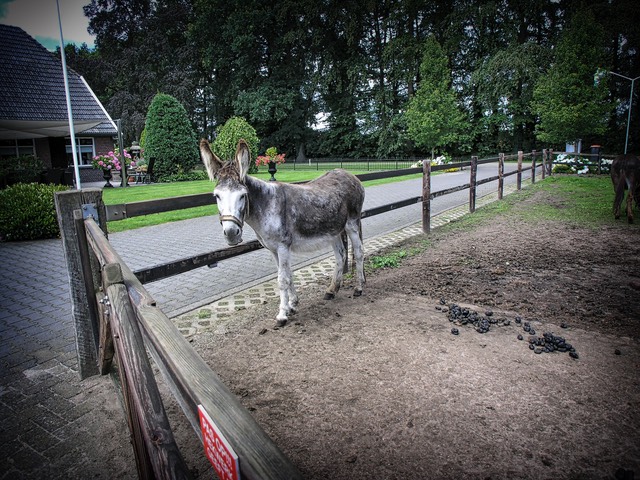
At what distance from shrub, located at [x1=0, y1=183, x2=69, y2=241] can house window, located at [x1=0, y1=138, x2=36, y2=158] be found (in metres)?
16.5

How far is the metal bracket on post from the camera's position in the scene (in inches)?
119

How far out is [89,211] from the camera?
304 cm

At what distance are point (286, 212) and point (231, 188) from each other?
102 cm

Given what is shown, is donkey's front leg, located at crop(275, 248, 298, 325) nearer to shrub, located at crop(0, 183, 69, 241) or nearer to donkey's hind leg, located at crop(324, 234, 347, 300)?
donkey's hind leg, located at crop(324, 234, 347, 300)

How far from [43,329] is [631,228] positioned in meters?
11.2

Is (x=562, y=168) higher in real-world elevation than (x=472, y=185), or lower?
higher

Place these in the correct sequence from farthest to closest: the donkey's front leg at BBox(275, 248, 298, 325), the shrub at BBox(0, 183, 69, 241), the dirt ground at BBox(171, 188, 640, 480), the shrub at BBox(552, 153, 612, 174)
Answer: the shrub at BBox(552, 153, 612, 174) → the shrub at BBox(0, 183, 69, 241) → the donkey's front leg at BBox(275, 248, 298, 325) → the dirt ground at BBox(171, 188, 640, 480)

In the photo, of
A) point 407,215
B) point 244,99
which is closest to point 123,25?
point 244,99

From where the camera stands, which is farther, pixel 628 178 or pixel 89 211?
pixel 628 178

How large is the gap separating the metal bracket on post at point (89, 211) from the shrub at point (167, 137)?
19951 millimetres

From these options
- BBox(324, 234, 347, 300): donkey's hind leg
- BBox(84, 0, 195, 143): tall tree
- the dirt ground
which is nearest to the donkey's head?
the dirt ground

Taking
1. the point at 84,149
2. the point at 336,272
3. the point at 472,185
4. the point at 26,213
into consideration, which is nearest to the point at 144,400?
the point at 336,272

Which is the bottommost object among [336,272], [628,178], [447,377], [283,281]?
[447,377]

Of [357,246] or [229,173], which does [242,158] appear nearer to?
[229,173]
